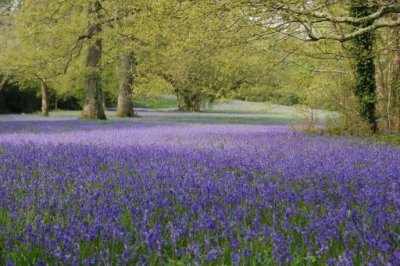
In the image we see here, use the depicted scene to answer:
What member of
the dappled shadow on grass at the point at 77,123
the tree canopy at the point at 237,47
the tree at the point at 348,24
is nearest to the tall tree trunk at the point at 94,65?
the tree canopy at the point at 237,47

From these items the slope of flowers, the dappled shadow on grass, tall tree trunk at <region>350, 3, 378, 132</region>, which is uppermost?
tall tree trunk at <region>350, 3, 378, 132</region>

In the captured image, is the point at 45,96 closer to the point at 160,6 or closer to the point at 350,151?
the point at 160,6

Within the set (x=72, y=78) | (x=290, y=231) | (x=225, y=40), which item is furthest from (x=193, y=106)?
(x=290, y=231)

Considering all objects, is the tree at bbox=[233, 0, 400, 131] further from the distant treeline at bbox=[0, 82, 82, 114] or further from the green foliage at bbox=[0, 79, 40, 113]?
the green foliage at bbox=[0, 79, 40, 113]

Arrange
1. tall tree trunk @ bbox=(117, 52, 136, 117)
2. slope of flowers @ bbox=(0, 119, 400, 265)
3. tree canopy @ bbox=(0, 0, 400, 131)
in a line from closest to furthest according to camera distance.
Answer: slope of flowers @ bbox=(0, 119, 400, 265) < tree canopy @ bbox=(0, 0, 400, 131) < tall tree trunk @ bbox=(117, 52, 136, 117)

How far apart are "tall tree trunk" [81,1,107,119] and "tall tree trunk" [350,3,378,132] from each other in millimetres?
14599

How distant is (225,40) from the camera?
11.4 meters

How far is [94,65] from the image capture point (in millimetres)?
26906

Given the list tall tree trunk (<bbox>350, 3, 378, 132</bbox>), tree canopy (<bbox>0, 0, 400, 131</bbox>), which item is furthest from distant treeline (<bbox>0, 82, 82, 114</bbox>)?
tall tree trunk (<bbox>350, 3, 378, 132</bbox>)

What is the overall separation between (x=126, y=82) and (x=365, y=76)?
18490 mm

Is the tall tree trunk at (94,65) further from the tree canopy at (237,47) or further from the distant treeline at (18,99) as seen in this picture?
the distant treeline at (18,99)

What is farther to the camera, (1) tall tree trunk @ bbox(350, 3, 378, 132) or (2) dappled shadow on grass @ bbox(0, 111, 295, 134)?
(2) dappled shadow on grass @ bbox(0, 111, 295, 134)

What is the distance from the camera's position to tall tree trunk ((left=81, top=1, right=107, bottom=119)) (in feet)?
83.0

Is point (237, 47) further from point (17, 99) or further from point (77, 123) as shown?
point (17, 99)
